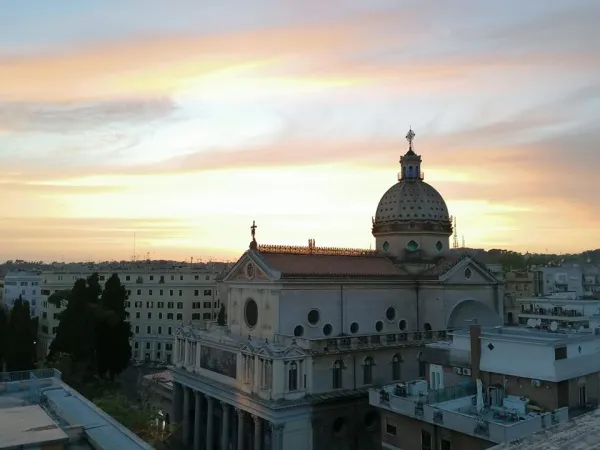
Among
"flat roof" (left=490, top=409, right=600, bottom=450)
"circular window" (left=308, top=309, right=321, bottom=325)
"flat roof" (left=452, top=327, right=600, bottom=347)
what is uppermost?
"circular window" (left=308, top=309, right=321, bottom=325)

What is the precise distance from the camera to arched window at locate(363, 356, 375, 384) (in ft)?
138

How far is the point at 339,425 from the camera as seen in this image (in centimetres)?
4050

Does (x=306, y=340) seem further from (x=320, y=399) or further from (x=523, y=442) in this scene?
(x=523, y=442)

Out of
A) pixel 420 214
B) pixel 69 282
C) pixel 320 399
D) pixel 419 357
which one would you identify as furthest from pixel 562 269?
pixel 69 282

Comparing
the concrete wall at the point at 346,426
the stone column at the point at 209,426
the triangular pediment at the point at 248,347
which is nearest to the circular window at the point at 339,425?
the concrete wall at the point at 346,426

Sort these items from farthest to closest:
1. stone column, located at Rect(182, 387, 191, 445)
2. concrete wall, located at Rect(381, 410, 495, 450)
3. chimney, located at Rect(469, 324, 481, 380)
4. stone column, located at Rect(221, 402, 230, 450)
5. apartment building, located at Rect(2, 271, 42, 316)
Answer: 1. apartment building, located at Rect(2, 271, 42, 316)
2. stone column, located at Rect(182, 387, 191, 445)
3. stone column, located at Rect(221, 402, 230, 450)
4. chimney, located at Rect(469, 324, 481, 380)
5. concrete wall, located at Rect(381, 410, 495, 450)

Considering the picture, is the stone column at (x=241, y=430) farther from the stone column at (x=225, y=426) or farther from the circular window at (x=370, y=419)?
the circular window at (x=370, y=419)

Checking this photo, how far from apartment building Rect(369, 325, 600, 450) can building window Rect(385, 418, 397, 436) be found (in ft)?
0.10

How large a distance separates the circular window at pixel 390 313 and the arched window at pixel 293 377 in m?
11.7

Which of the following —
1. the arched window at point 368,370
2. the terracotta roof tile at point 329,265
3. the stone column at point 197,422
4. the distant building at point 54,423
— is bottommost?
the stone column at point 197,422

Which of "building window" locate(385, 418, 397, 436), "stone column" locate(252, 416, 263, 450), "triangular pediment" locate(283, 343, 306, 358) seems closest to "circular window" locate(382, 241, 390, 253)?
"triangular pediment" locate(283, 343, 306, 358)

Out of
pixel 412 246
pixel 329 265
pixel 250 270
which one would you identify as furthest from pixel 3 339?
pixel 412 246

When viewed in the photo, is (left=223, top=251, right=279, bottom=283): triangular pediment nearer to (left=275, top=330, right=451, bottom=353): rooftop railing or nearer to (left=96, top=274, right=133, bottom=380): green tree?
(left=275, top=330, right=451, bottom=353): rooftop railing

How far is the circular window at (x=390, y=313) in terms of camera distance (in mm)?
47031
